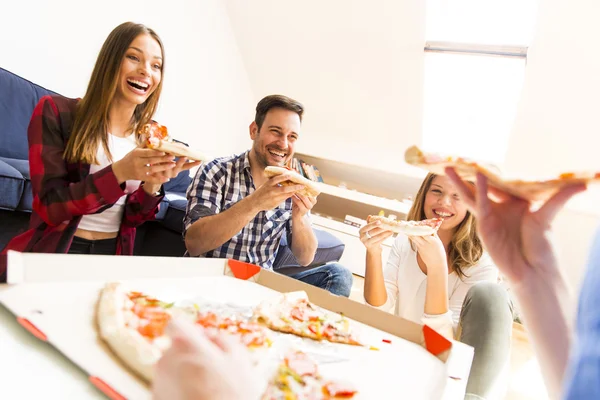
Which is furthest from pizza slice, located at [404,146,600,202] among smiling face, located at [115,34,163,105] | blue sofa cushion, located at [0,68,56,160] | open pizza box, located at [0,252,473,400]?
blue sofa cushion, located at [0,68,56,160]

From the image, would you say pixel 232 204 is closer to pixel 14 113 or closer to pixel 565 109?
pixel 14 113

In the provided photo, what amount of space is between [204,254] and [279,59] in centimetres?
333

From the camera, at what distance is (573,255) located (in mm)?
3906

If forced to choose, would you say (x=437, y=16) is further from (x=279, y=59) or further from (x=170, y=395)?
(x=170, y=395)

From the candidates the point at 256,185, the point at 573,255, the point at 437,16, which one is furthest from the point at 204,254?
the point at 573,255

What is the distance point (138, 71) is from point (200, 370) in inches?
58.0

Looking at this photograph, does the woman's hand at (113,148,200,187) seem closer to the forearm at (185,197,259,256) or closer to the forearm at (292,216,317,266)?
the forearm at (185,197,259,256)

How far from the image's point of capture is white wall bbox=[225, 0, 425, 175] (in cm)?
375

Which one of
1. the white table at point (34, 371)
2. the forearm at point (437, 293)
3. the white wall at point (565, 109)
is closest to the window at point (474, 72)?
the white wall at point (565, 109)

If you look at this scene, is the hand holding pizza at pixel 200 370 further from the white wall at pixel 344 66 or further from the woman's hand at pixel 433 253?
the white wall at pixel 344 66

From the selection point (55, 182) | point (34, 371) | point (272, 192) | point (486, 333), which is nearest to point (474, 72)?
point (272, 192)

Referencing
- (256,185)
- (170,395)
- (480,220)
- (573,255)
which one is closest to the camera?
(170,395)

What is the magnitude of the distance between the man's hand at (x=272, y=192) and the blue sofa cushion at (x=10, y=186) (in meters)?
1.15

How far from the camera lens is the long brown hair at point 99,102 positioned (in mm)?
1436
